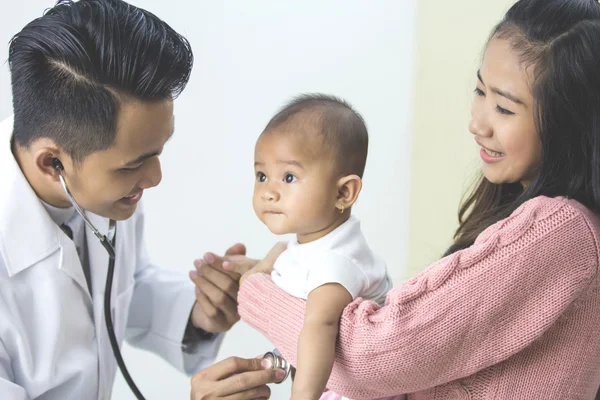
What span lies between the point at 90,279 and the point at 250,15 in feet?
3.95

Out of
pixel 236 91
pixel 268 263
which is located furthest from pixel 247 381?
pixel 236 91

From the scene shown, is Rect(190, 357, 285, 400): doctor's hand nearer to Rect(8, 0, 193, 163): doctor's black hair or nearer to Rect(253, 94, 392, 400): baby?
Rect(253, 94, 392, 400): baby

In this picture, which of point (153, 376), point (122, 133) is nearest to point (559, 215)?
point (122, 133)

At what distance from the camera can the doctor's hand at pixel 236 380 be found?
54.2 inches

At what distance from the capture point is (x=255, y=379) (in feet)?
4.53

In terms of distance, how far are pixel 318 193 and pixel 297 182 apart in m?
0.04

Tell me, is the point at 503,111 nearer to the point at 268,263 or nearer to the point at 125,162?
the point at 268,263

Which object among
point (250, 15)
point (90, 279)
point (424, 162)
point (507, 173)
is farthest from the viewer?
point (424, 162)

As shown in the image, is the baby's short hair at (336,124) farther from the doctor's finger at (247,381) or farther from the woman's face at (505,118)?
the doctor's finger at (247,381)

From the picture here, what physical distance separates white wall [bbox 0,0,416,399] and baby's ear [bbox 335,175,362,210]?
1230 mm

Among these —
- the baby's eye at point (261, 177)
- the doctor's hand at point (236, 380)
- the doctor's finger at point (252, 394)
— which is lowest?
the doctor's finger at point (252, 394)

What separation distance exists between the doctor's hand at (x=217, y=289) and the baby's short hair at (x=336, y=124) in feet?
1.25

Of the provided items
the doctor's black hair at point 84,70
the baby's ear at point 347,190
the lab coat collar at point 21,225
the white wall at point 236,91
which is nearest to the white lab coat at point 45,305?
the lab coat collar at point 21,225

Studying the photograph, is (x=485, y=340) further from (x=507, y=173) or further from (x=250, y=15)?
(x=250, y=15)
